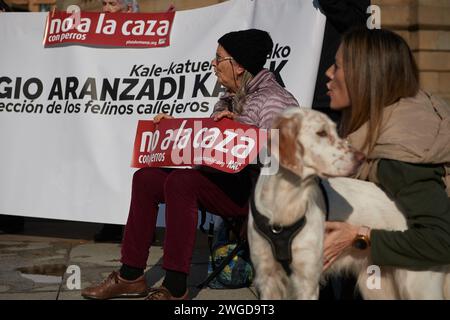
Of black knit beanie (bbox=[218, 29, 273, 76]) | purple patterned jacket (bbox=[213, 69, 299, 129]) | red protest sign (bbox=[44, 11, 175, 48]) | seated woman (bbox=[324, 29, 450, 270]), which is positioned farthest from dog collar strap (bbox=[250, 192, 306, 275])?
red protest sign (bbox=[44, 11, 175, 48])

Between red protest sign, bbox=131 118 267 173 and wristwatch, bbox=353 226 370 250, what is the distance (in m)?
0.65

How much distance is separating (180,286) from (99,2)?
3.93m

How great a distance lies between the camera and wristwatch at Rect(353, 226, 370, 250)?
3.21m

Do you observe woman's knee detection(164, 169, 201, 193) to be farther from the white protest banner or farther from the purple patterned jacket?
the white protest banner

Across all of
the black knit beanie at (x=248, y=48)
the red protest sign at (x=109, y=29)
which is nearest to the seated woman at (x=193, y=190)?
the black knit beanie at (x=248, y=48)

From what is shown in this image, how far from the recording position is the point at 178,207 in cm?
388

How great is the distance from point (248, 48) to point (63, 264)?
2.33 metres

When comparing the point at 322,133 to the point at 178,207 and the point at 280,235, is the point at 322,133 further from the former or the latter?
the point at 178,207

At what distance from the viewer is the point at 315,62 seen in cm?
481

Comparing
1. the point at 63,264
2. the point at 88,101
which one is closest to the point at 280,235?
the point at 63,264

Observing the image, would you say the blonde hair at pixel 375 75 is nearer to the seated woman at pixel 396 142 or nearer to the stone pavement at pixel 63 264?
the seated woman at pixel 396 142
